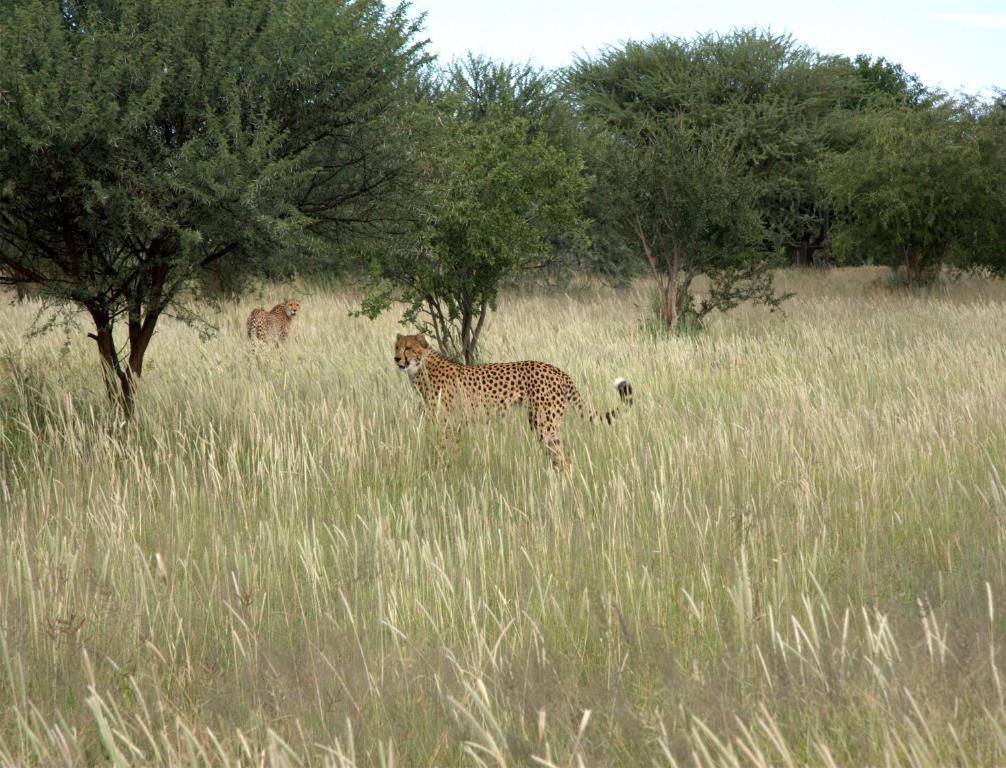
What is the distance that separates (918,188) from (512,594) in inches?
808

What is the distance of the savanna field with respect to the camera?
237 centimetres

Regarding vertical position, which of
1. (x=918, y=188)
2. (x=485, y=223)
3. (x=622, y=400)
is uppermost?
(x=918, y=188)

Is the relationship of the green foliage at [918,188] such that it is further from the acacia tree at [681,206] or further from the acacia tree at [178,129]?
the acacia tree at [178,129]

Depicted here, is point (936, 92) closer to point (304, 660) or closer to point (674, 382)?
point (674, 382)

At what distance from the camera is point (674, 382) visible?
952cm

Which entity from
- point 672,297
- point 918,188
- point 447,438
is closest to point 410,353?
point 447,438

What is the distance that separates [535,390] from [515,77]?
1801cm

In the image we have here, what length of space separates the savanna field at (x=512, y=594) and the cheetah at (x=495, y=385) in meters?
0.17

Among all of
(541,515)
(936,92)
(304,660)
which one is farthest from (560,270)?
(304,660)

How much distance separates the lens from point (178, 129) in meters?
6.64

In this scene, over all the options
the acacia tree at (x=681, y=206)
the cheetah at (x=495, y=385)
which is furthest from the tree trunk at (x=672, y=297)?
the cheetah at (x=495, y=385)

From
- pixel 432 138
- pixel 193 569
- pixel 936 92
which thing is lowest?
pixel 193 569

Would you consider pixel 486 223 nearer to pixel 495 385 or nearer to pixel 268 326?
pixel 495 385

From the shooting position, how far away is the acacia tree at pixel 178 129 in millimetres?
6062
